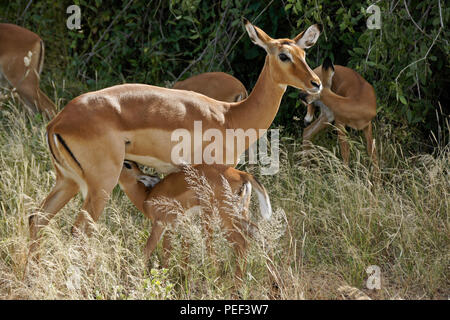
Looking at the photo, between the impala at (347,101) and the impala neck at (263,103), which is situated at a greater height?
the impala neck at (263,103)

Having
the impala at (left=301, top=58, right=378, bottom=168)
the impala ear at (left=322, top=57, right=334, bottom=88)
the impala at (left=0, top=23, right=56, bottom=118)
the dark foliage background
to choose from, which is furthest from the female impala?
the impala at (left=0, top=23, right=56, bottom=118)

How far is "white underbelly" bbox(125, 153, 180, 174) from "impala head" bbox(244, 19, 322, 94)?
0.82 meters

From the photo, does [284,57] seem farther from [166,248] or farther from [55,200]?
[55,200]

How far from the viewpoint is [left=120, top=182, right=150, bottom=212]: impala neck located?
413cm

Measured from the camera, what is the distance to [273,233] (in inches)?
138

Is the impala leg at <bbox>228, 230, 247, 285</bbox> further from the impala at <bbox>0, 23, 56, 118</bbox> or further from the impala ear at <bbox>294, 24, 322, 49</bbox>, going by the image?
the impala at <bbox>0, 23, 56, 118</bbox>

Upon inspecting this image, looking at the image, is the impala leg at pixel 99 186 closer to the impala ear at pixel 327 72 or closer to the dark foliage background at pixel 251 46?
the dark foliage background at pixel 251 46

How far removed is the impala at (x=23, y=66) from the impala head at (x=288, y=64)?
2562 millimetres

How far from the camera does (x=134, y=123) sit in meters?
3.78

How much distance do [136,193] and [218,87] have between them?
1469 millimetres

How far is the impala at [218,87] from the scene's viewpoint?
5.31 meters

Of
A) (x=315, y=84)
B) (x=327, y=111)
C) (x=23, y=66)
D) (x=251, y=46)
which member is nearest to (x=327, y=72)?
(x=327, y=111)

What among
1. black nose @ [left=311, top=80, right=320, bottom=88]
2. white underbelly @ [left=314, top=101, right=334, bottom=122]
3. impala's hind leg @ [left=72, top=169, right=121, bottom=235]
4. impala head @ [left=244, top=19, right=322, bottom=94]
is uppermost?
impala head @ [left=244, top=19, right=322, bottom=94]

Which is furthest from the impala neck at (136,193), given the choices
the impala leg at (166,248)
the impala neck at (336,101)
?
the impala neck at (336,101)
